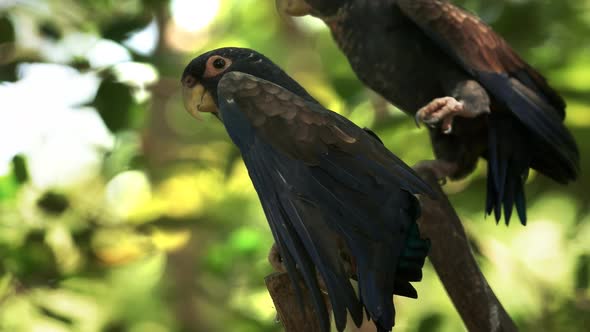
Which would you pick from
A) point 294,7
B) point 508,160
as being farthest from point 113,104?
point 508,160

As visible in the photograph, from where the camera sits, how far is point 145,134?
8.93 ft

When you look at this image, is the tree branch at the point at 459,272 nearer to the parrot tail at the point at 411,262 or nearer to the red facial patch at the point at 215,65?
the parrot tail at the point at 411,262

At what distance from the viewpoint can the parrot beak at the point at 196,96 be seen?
111 centimetres

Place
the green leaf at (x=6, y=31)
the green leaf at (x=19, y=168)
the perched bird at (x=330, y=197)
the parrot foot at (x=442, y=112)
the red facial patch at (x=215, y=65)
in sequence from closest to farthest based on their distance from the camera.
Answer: the perched bird at (x=330, y=197) < the red facial patch at (x=215, y=65) < the parrot foot at (x=442, y=112) < the green leaf at (x=6, y=31) < the green leaf at (x=19, y=168)

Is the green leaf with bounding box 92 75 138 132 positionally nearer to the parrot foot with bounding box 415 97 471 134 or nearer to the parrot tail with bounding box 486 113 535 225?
the parrot foot with bounding box 415 97 471 134

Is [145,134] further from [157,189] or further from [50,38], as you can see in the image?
[50,38]

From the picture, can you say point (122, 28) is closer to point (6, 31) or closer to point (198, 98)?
point (6, 31)

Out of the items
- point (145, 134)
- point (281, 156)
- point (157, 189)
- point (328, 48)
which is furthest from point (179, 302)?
point (281, 156)

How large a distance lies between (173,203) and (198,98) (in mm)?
1394

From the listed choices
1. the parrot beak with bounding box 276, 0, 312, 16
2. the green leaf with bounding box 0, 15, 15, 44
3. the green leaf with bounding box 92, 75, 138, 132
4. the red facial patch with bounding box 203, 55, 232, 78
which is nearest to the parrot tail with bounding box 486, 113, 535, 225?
the parrot beak with bounding box 276, 0, 312, 16

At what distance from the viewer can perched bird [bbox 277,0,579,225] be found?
1.32m

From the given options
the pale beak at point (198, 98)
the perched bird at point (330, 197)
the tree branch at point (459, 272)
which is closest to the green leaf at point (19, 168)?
the pale beak at point (198, 98)

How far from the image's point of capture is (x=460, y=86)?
1356 millimetres

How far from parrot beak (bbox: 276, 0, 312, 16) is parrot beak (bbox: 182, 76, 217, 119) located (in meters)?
0.37
